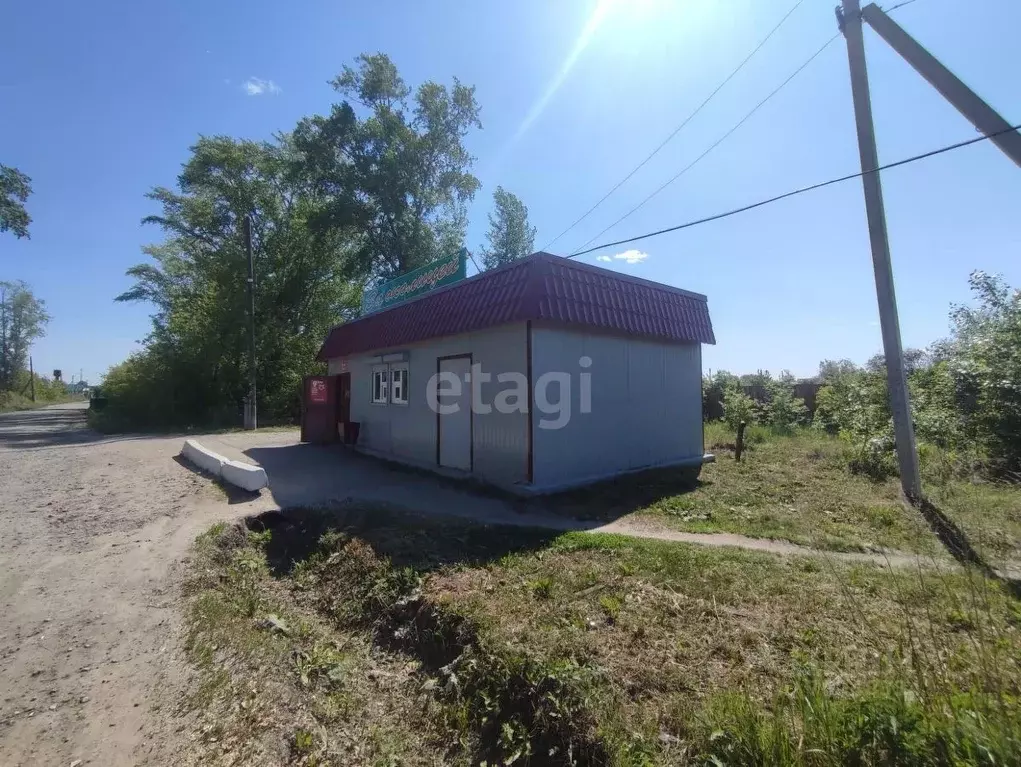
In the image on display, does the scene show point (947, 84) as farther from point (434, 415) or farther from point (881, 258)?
point (434, 415)

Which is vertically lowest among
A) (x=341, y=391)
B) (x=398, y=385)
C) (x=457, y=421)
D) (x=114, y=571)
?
(x=114, y=571)

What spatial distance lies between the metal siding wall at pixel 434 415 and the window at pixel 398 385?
0.64ft

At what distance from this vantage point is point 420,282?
42.8 ft

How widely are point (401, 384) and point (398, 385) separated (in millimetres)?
163

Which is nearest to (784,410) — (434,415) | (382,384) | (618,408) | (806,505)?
(618,408)

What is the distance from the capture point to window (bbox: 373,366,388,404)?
490 inches

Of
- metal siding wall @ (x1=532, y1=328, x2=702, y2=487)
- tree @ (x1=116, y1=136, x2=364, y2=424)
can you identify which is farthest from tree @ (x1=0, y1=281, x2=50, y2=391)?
metal siding wall @ (x1=532, y1=328, x2=702, y2=487)

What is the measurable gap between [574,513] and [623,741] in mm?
4794

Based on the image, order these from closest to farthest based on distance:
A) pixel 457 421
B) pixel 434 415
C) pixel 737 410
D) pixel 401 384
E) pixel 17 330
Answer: pixel 457 421 < pixel 434 415 < pixel 401 384 < pixel 737 410 < pixel 17 330

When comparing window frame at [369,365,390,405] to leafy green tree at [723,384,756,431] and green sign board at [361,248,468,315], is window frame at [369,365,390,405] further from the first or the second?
leafy green tree at [723,384,756,431]

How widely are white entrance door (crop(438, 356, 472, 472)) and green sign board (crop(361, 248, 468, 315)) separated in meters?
2.48

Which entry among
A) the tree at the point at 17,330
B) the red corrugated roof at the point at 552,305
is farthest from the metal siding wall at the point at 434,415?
the tree at the point at 17,330

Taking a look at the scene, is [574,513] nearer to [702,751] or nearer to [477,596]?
[477,596]

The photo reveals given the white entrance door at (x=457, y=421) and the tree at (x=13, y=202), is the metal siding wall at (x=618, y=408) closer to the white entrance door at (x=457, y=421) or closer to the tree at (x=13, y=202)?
the white entrance door at (x=457, y=421)
